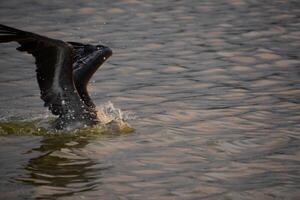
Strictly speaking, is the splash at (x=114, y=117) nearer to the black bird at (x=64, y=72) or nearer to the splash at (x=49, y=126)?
the splash at (x=49, y=126)

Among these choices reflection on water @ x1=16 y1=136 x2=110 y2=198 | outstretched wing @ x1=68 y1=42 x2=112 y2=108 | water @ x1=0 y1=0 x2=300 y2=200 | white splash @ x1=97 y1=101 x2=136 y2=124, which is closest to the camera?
reflection on water @ x1=16 y1=136 x2=110 y2=198

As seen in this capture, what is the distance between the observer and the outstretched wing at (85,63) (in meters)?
9.52

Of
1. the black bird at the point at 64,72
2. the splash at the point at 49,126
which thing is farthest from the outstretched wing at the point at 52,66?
the splash at the point at 49,126

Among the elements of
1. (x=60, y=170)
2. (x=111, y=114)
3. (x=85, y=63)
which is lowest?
(x=60, y=170)

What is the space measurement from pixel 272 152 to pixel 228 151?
56 centimetres

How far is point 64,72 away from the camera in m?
8.86

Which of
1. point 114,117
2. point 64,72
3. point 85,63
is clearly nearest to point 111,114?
point 114,117

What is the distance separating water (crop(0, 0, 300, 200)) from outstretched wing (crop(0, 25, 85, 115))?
492mm

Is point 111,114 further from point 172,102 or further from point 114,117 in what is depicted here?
point 172,102

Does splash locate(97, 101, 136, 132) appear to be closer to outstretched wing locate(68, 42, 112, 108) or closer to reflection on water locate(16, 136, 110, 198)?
outstretched wing locate(68, 42, 112, 108)

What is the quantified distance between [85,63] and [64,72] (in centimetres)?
71

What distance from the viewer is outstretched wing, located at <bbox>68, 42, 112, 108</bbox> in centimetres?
952

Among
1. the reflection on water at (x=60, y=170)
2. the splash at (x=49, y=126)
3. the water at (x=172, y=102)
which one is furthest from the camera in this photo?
the splash at (x=49, y=126)

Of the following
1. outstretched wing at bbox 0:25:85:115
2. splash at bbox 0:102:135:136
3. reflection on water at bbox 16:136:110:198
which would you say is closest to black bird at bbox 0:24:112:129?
outstretched wing at bbox 0:25:85:115
